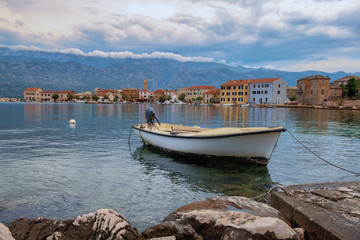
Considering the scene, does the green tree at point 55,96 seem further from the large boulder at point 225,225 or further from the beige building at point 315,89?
the large boulder at point 225,225

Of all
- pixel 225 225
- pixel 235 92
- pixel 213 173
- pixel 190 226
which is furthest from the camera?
pixel 235 92

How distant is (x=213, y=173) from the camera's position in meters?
11.8

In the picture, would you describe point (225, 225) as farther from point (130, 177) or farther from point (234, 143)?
point (234, 143)

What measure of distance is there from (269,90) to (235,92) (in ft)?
50.5

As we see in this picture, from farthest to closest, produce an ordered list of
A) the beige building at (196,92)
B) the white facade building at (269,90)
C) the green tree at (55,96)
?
the green tree at (55,96), the beige building at (196,92), the white facade building at (269,90)

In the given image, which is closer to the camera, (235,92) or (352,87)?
(352,87)

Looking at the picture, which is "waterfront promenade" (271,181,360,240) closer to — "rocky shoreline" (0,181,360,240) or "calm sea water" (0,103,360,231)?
"rocky shoreline" (0,181,360,240)

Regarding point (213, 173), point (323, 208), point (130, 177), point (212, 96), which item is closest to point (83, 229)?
point (323, 208)

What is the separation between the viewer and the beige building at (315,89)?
8975 cm

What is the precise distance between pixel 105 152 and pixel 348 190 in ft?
42.9

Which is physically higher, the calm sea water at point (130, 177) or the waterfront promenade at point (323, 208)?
the waterfront promenade at point (323, 208)

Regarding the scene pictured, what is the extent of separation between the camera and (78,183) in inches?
403

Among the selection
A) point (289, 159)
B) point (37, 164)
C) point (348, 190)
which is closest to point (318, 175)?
point (289, 159)

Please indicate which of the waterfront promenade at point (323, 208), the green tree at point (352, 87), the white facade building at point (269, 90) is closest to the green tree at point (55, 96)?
the white facade building at point (269, 90)
